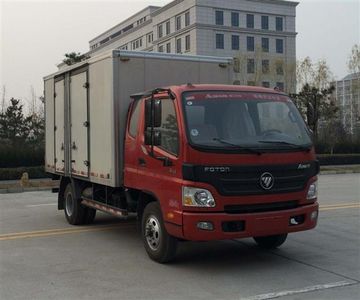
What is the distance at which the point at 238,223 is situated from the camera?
645 centimetres

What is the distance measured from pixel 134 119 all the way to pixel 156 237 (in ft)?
6.10

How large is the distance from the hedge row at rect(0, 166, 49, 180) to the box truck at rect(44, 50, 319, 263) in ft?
46.0

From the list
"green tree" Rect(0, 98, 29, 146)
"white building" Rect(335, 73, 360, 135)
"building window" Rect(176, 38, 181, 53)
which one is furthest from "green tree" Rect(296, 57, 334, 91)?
"building window" Rect(176, 38, 181, 53)

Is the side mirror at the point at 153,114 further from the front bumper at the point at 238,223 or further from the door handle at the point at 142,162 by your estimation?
the front bumper at the point at 238,223

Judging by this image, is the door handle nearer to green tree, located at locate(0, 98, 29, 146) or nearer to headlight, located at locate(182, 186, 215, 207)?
headlight, located at locate(182, 186, 215, 207)

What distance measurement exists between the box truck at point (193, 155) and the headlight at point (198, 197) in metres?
0.01

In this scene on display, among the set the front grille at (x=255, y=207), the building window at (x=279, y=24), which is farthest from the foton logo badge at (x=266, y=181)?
the building window at (x=279, y=24)

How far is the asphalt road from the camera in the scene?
5.86 m

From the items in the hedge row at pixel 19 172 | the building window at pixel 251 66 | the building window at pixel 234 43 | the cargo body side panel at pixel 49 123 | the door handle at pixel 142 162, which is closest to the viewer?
the door handle at pixel 142 162

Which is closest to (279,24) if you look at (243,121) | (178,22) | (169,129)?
(178,22)

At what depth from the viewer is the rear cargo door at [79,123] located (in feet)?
30.9

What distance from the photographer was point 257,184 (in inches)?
257

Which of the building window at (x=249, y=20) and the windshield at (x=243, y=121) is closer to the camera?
the windshield at (x=243, y=121)

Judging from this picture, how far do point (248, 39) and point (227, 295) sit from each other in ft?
287
